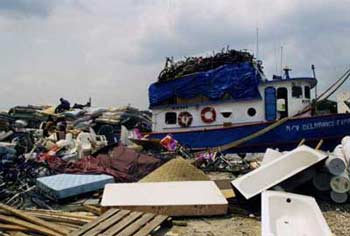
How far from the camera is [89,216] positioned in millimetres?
6785

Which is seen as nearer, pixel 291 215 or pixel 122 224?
pixel 122 224

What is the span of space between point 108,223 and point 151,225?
56 cm

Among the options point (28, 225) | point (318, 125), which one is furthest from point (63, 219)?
point (318, 125)

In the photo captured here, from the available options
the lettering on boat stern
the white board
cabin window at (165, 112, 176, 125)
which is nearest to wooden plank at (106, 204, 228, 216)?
the white board

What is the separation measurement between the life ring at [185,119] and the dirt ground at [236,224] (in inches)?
415

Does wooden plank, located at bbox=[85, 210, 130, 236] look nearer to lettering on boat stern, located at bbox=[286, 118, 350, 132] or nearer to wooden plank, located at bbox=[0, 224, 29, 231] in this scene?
wooden plank, located at bbox=[0, 224, 29, 231]

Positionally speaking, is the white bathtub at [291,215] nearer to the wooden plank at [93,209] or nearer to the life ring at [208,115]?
the wooden plank at [93,209]

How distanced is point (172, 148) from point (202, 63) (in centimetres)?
475

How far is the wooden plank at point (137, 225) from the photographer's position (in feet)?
18.4

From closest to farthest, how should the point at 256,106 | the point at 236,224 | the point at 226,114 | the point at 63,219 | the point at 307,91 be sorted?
the point at 63,219
the point at 236,224
the point at 256,106
the point at 307,91
the point at 226,114

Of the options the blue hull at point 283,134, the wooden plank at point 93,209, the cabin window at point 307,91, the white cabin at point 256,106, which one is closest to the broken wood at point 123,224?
the wooden plank at point 93,209

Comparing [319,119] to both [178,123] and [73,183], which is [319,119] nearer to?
[178,123]

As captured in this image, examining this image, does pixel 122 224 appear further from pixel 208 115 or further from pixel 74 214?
pixel 208 115

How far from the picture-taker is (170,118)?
59.9 ft
